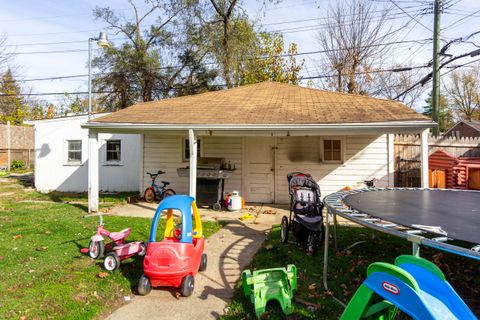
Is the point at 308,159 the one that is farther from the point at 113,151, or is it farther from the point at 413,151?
the point at 113,151

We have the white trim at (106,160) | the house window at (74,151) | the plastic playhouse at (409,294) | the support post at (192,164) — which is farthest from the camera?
the house window at (74,151)

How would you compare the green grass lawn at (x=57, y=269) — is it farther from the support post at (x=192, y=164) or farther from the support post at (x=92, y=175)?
the support post at (x=192, y=164)

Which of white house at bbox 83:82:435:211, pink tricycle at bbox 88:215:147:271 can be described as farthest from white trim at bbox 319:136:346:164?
pink tricycle at bbox 88:215:147:271

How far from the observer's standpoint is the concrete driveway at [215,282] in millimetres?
3127

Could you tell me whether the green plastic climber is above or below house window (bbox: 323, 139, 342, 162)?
below

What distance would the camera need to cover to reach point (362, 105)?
8.68 metres

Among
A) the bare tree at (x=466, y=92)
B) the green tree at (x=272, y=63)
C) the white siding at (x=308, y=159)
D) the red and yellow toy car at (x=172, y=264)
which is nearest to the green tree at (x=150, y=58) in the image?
the green tree at (x=272, y=63)

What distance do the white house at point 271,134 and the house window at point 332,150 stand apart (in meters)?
0.03

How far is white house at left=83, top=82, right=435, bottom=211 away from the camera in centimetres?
728

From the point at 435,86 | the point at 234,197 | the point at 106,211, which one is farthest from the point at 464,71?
the point at 106,211

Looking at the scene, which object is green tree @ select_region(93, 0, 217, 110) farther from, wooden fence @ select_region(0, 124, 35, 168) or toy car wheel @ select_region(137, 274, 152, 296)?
toy car wheel @ select_region(137, 274, 152, 296)

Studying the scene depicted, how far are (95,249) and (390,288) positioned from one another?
4178 mm

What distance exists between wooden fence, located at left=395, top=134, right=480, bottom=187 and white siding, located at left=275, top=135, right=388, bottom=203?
1.44 metres

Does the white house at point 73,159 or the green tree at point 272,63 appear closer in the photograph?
the white house at point 73,159
